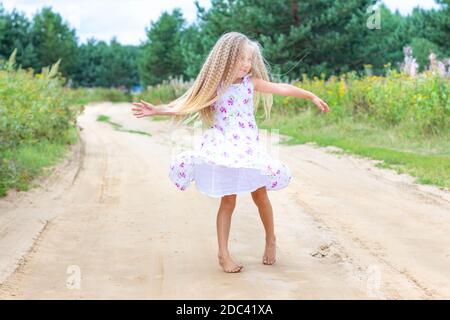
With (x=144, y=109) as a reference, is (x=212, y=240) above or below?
below

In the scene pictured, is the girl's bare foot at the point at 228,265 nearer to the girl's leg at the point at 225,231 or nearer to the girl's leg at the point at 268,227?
the girl's leg at the point at 225,231

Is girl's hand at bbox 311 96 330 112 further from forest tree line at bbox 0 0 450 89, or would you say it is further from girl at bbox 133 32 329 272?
forest tree line at bbox 0 0 450 89

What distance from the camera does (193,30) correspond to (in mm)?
64188

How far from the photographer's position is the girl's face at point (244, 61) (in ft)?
19.7

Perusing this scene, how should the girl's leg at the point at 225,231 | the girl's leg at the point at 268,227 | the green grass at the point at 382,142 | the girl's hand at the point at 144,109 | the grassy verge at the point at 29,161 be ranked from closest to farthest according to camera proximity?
the girl's hand at the point at 144,109 → the girl's leg at the point at 225,231 → the girl's leg at the point at 268,227 → the grassy verge at the point at 29,161 → the green grass at the point at 382,142

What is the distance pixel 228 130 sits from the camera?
236 inches

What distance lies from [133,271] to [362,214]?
10.4 feet

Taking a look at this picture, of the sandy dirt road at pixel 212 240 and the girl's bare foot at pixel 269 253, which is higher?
the girl's bare foot at pixel 269 253

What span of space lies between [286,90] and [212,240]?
5.72ft

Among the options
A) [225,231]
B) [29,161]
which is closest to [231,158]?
[225,231]

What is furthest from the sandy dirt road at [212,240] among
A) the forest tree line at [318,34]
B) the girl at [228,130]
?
the forest tree line at [318,34]

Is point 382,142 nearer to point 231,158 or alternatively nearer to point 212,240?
point 212,240

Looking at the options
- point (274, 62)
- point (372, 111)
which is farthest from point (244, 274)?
point (274, 62)
